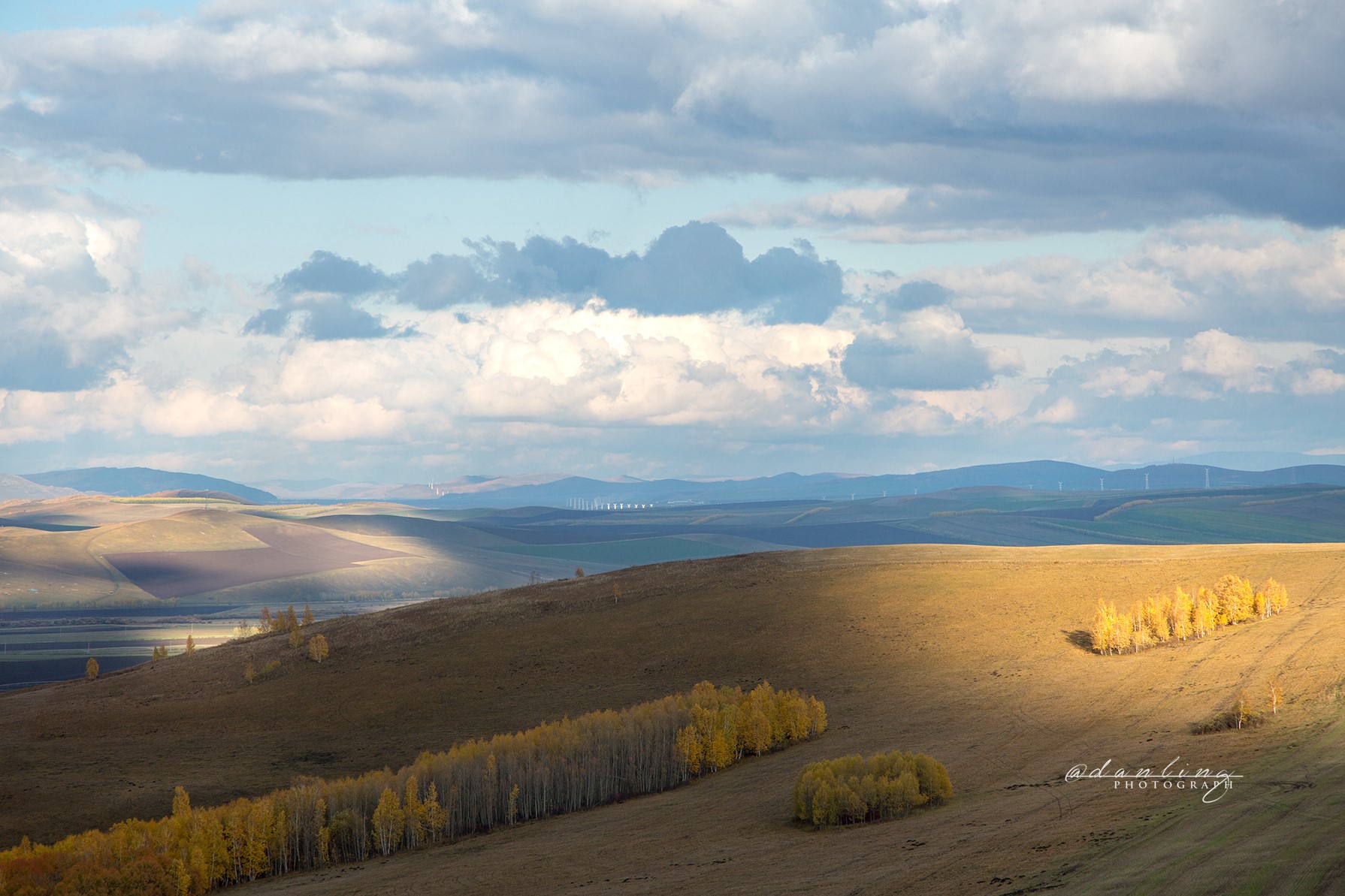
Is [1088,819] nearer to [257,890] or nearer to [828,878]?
[828,878]

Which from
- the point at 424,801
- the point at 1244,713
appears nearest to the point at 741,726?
the point at 424,801

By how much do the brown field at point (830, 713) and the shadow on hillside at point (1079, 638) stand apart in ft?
1.12

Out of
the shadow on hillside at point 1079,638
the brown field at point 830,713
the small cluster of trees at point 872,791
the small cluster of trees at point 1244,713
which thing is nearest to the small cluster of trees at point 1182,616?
the shadow on hillside at point 1079,638

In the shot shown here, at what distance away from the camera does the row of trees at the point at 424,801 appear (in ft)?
147

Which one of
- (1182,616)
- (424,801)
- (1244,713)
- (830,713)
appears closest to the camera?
(1244,713)

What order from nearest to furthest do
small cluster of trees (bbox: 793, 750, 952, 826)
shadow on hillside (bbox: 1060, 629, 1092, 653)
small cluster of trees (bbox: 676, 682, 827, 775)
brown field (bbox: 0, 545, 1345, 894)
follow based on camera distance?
1. brown field (bbox: 0, 545, 1345, 894)
2. small cluster of trees (bbox: 793, 750, 952, 826)
3. small cluster of trees (bbox: 676, 682, 827, 775)
4. shadow on hillside (bbox: 1060, 629, 1092, 653)

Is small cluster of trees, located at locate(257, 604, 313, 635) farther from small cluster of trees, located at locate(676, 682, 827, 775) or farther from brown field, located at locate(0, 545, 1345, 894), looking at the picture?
small cluster of trees, located at locate(676, 682, 827, 775)

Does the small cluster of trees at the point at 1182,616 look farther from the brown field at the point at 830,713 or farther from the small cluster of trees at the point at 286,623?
the small cluster of trees at the point at 286,623

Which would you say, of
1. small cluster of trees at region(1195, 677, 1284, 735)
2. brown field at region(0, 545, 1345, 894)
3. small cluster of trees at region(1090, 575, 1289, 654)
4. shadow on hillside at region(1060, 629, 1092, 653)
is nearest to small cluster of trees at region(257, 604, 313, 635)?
brown field at region(0, 545, 1345, 894)

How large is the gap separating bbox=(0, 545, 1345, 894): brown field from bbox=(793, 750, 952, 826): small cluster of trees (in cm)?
137

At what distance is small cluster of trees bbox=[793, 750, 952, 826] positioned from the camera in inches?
1683

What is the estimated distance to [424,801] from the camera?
170 ft

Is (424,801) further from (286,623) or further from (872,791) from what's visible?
(286,623)

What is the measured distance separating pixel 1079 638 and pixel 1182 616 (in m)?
6.64
